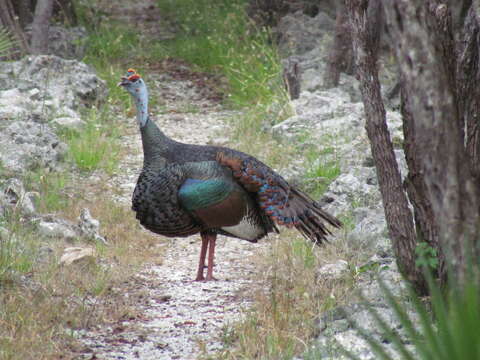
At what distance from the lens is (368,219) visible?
562cm

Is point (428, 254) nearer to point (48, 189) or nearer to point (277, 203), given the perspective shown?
point (277, 203)

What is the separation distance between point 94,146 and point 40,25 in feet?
9.84

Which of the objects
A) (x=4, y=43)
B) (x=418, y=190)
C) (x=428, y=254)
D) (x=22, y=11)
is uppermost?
(x=22, y=11)

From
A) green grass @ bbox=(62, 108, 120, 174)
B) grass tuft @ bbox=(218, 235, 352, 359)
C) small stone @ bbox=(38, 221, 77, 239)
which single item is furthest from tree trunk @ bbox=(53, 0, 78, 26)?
grass tuft @ bbox=(218, 235, 352, 359)

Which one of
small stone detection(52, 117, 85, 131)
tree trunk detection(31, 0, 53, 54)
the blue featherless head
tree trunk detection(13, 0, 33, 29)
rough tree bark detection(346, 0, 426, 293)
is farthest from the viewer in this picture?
tree trunk detection(13, 0, 33, 29)

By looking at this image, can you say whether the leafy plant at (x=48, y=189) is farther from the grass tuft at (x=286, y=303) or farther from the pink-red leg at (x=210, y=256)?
the grass tuft at (x=286, y=303)

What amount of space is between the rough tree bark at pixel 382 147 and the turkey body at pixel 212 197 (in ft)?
3.66

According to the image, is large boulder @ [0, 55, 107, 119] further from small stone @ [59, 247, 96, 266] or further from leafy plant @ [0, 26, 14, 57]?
small stone @ [59, 247, 96, 266]

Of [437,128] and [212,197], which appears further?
[212,197]

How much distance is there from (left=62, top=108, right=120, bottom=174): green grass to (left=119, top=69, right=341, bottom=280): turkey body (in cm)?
243

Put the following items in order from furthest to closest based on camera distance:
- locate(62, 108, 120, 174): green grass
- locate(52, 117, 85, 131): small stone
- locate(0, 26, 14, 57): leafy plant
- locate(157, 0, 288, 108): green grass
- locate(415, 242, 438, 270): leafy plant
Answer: locate(157, 0, 288, 108): green grass → locate(52, 117, 85, 131): small stone → locate(62, 108, 120, 174): green grass → locate(0, 26, 14, 57): leafy plant → locate(415, 242, 438, 270): leafy plant

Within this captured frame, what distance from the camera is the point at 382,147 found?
162 inches

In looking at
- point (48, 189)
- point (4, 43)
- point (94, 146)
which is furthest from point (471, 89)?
point (94, 146)

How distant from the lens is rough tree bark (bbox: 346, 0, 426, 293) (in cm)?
409
